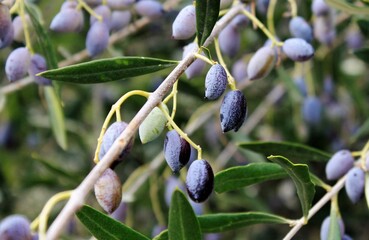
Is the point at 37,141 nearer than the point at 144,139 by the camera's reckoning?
No

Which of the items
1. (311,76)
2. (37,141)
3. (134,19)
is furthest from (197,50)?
(37,141)

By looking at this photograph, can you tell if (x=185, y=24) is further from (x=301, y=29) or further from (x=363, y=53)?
(x=363, y=53)

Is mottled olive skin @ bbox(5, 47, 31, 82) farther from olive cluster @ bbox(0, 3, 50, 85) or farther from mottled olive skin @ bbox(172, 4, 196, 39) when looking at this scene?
mottled olive skin @ bbox(172, 4, 196, 39)

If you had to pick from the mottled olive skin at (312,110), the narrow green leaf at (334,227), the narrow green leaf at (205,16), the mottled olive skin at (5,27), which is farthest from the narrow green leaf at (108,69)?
the mottled olive skin at (312,110)

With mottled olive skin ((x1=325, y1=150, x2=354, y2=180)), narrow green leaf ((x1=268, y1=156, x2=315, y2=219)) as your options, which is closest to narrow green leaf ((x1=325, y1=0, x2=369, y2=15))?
mottled olive skin ((x1=325, y1=150, x2=354, y2=180))

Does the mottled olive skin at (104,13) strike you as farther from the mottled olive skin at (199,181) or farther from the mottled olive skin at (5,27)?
the mottled olive skin at (199,181)

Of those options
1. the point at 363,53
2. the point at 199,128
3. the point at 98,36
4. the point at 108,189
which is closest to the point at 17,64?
the point at 98,36

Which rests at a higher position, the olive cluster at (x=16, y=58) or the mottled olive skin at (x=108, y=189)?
the olive cluster at (x=16, y=58)

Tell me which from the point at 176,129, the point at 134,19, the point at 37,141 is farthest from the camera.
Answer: the point at 37,141

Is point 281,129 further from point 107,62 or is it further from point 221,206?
point 107,62
